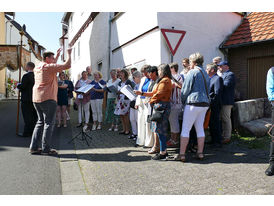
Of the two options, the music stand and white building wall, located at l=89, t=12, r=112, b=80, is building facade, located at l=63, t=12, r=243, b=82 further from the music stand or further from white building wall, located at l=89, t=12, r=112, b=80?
the music stand

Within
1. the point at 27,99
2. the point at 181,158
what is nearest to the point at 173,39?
the point at 181,158

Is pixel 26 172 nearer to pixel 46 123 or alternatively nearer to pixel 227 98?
pixel 46 123

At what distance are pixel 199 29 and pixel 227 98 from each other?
3.59m

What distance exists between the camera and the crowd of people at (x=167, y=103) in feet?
16.0

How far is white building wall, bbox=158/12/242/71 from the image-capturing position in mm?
8383

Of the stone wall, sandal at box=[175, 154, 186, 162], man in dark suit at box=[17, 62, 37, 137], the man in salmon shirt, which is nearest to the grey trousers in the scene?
the stone wall

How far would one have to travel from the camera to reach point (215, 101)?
19.6ft

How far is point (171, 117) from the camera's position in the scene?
597 centimetres

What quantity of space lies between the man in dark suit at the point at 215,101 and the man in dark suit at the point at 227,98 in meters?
0.27

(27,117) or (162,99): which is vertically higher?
(162,99)

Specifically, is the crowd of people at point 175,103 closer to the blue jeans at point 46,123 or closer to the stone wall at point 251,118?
the stone wall at point 251,118

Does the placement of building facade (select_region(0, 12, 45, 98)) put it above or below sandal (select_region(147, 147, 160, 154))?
above

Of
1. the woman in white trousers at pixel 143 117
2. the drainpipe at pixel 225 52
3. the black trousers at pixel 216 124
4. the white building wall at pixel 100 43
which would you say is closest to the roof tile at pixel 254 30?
the drainpipe at pixel 225 52

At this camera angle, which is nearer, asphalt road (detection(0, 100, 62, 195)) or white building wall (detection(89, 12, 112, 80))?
asphalt road (detection(0, 100, 62, 195))
